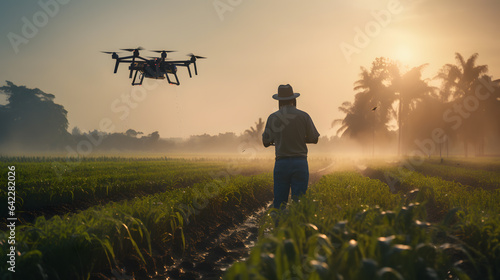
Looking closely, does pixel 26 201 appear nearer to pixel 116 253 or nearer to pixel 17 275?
pixel 116 253

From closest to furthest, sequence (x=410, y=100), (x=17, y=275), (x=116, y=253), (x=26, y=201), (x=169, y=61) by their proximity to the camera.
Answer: (x=17, y=275)
(x=116, y=253)
(x=26, y=201)
(x=169, y=61)
(x=410, y=100)

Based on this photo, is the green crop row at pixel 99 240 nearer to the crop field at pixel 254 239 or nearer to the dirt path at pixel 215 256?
the crop field at pixel 254 239

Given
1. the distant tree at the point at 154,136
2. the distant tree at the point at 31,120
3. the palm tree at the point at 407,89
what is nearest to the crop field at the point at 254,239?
the palm tree at the point at 407,89

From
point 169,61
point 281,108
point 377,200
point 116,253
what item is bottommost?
point 116,253

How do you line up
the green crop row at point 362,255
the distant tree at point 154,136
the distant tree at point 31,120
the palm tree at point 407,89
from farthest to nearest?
the distant tree at point 154,136 < the distant tree at point 31,120 < the palm tree at point 407,89 < the green crop row at point 362,255

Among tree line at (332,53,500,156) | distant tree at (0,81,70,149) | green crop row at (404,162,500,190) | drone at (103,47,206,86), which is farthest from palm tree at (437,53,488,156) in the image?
distant tree at (0,81,70,149)

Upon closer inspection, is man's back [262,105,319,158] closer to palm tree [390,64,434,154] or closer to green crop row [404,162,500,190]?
green crop row [404,162,500,190]

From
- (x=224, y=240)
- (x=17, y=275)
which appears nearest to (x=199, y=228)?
(x=224, y=240)

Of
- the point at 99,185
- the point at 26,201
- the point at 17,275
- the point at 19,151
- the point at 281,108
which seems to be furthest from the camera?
the point at 19,151
